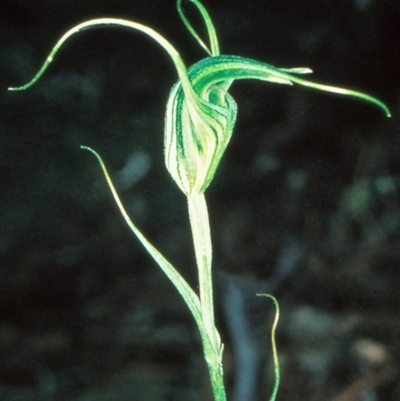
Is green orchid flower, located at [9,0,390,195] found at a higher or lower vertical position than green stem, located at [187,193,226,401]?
higher

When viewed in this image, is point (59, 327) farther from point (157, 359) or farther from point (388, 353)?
point (388, 353)

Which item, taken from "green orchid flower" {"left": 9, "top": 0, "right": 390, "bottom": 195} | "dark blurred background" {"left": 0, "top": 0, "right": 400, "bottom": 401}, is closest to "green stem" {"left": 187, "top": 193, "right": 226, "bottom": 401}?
"green orchid flower" {"left": 9, "top": 0, "right": 390, "bottom": 195}

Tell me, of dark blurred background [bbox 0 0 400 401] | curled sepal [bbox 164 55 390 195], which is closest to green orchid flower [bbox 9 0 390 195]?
curled sepal [bbox 164 55 390 195]

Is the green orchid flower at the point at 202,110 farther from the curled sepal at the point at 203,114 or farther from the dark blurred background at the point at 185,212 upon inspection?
the dark blurred background at the point at 185,212

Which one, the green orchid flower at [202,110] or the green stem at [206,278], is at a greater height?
the green orchid flower at [202,110]

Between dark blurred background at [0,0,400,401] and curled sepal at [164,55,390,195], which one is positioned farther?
dark blurred background at [0,0,400,401]

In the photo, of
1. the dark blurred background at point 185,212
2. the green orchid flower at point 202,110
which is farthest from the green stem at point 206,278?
the dark blurred background at point 185,212

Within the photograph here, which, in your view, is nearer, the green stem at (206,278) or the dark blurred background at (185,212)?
the green stem at (206,278)

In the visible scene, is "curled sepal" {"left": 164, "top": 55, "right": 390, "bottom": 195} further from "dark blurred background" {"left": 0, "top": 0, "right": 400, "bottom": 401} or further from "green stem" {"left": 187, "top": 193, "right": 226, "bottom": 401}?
"dark blurred background" {"left": 0, "top": 0, "right": 400, "bottom": 401}

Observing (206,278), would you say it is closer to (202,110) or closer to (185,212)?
(202,110)
